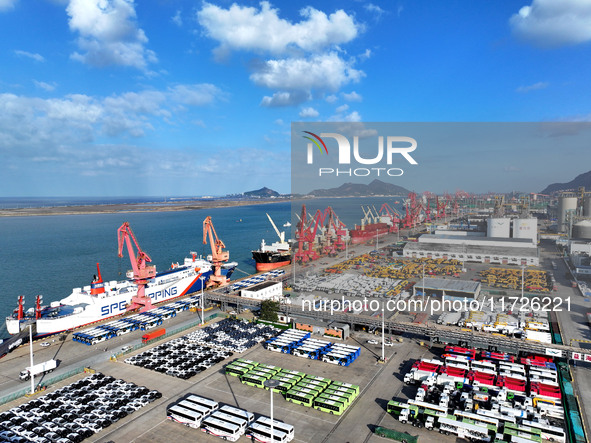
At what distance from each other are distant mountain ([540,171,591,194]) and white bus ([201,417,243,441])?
128 ft

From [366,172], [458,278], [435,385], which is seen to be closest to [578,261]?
[458,278]

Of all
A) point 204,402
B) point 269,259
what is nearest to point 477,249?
point 269,259

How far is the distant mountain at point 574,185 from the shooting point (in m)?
37.8

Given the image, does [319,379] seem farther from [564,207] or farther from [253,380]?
[564,207]

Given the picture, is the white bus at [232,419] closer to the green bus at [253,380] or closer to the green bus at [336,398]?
the green bus at [253,380]

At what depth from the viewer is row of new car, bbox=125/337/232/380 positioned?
69.5 ft

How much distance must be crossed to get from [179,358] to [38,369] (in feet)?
25.5

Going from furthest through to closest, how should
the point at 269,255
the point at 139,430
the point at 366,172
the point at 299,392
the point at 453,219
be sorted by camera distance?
the point at 269,255
the point at 453,219
the point at 366,172
the point at 299,392
the point at 139,430

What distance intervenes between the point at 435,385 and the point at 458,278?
2010 cm

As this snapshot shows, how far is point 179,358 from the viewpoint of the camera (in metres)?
22.6

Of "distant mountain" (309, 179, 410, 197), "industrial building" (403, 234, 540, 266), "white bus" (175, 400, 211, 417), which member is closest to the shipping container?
"white bus" (175, 400, 211, 417)

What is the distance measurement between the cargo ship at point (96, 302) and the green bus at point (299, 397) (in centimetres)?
2100

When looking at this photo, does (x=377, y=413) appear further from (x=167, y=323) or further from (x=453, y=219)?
(x=453, y=219)

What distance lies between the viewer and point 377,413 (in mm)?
16766
